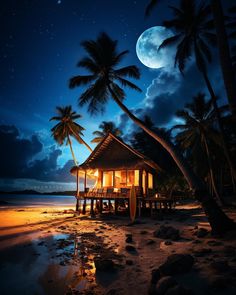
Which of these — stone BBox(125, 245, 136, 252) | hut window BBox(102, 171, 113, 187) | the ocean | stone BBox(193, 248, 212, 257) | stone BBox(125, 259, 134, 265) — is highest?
hut window BBox(102, 171, 113, 187)

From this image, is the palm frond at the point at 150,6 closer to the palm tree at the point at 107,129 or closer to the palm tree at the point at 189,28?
the palm tree at the point at 189,28

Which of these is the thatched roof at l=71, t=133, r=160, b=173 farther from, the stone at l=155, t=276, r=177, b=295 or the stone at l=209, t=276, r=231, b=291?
the stone at l=155, t=276, r=177, b=295

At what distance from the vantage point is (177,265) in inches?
183

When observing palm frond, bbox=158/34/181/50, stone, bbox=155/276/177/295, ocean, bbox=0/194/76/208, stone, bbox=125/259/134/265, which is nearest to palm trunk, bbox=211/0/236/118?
stone, bbox=155/276/177/295

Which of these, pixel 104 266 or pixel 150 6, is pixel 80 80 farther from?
pixel 104 266

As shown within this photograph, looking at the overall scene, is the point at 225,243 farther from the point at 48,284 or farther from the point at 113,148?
the point at 113,148

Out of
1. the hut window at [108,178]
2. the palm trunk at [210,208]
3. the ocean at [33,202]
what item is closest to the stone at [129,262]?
the palm trunk at [210,208]

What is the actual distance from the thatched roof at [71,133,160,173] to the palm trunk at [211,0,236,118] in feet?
33.0

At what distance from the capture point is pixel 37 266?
5953 millimetres

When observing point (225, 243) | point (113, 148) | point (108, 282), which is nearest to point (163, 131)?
point (113, 148)

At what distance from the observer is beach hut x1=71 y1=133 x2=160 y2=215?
52.7ft

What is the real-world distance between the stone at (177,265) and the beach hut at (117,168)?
419 inches

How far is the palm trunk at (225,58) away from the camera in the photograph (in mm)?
6121

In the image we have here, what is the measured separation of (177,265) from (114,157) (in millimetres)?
14073
